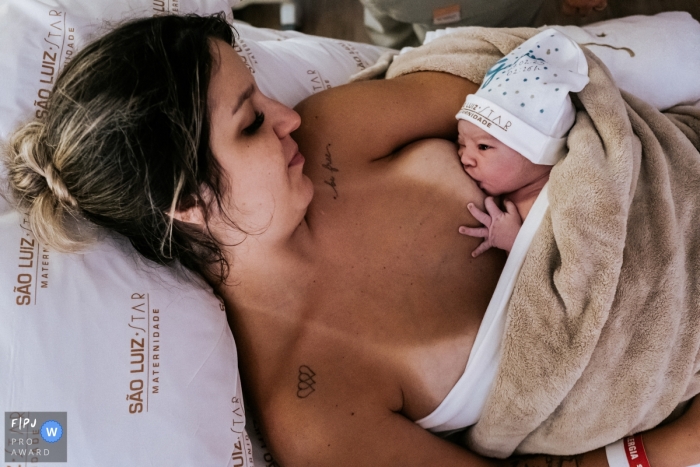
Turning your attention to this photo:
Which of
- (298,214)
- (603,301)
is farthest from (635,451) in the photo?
(298,214)

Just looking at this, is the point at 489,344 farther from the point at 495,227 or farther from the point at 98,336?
the point at 98,336

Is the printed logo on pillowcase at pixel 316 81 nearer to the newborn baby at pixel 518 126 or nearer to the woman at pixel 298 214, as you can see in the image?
the woman at pixel 298 214

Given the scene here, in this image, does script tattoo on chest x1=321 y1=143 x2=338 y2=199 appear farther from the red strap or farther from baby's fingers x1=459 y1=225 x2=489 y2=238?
the red strap

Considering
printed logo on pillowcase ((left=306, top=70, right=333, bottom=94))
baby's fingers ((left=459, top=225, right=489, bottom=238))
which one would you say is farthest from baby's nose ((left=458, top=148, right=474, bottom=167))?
printed logo on pillowcase ((left=306, top=70, right=333, bottom=94))

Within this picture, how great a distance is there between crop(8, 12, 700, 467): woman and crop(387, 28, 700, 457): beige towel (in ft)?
0.31

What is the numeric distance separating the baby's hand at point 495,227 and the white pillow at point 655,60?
1.49ft

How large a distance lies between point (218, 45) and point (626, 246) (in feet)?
2.52

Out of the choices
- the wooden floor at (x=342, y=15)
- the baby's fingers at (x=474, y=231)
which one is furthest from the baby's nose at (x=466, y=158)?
the wooden floor at (x=342, y=15)

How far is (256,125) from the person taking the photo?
2.74ft

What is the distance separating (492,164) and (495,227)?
123mm

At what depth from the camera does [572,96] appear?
0.98m

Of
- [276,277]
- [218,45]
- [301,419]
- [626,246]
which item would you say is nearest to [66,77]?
[218,45]

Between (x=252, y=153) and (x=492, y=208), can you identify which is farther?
(x=492, y=208)

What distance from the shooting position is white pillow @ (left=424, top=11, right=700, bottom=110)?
117 centimetres
